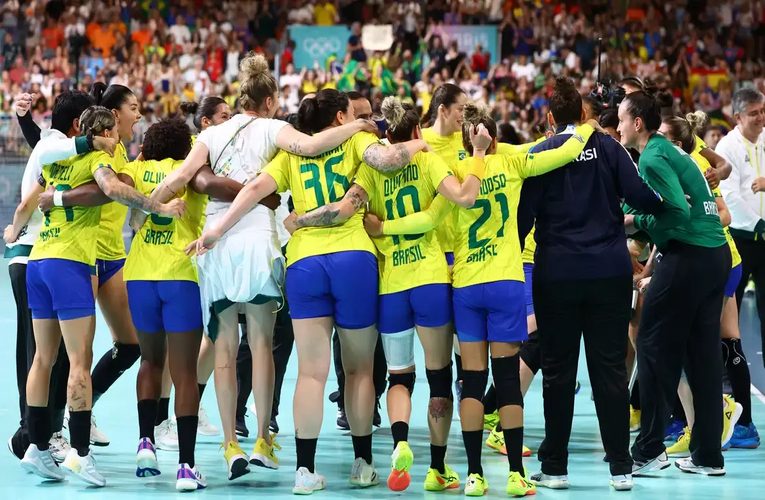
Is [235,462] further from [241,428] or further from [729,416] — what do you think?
[729,416]

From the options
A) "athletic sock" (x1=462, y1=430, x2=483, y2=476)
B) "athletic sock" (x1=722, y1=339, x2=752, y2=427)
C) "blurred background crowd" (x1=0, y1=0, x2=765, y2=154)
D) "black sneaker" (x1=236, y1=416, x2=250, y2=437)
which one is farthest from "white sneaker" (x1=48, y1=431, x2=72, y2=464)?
"blurred background crowd" (x1=0, y1=0, x2=765, y2=154)

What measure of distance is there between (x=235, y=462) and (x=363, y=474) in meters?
0.69

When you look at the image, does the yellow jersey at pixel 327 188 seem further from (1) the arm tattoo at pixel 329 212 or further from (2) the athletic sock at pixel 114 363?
(2) the athletic sock at pixel 114 363

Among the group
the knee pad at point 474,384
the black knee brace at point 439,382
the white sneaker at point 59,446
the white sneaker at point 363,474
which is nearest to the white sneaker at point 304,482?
the white sneaker at point 363,474

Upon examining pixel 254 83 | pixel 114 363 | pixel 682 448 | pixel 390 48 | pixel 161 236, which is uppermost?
pixel 390 48

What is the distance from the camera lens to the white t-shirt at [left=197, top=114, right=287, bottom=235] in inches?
214

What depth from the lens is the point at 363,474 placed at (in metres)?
5.36

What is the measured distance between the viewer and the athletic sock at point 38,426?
17.7 feet

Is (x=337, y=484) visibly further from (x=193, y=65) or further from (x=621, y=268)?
(x=193, y=65)

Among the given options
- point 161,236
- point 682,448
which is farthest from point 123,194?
point 682,448

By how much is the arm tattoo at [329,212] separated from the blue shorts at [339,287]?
0.59 feet

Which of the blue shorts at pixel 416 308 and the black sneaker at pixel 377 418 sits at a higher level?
the blue shorts at pixel 416 308

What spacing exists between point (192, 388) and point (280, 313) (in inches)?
35.8

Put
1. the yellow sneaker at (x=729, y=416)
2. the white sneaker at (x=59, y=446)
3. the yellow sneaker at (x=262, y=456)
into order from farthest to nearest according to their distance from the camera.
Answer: the yellow sneaker at (x=729, y=416)
the white sneaker at (x=59, y=446)
the yellow sneaker at (x=262, y=456)
